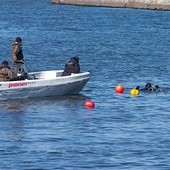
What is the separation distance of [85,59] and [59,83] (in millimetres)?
19426

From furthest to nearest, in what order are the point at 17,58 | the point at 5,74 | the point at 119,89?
the point at 119,89
the point at 17,58
the point at 5,74

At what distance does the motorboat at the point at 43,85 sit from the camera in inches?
1608

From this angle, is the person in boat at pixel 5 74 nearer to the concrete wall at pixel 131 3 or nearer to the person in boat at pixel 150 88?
the person in boat at pixel 150 88

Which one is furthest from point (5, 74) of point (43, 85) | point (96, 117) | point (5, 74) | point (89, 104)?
point (96, 117)

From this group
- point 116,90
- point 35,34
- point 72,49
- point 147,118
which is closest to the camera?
point 147,118

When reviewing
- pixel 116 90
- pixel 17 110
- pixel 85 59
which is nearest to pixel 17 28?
pixel 85 59

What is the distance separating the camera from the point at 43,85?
4188 cm

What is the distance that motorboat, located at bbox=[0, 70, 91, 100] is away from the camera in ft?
134

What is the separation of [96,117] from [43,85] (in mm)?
3627

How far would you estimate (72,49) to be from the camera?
6938 centimetres

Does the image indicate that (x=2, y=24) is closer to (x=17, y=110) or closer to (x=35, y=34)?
(x=35, y=34)

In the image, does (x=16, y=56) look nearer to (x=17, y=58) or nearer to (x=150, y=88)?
(x=17, y=58)

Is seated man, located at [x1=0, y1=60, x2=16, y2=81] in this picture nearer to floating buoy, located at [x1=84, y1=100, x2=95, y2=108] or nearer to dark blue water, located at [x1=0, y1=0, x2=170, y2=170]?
dark blue water, located at [x1=0, y1=0, x2=170, y2=170]

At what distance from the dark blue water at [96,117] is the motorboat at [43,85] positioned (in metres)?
0.35
